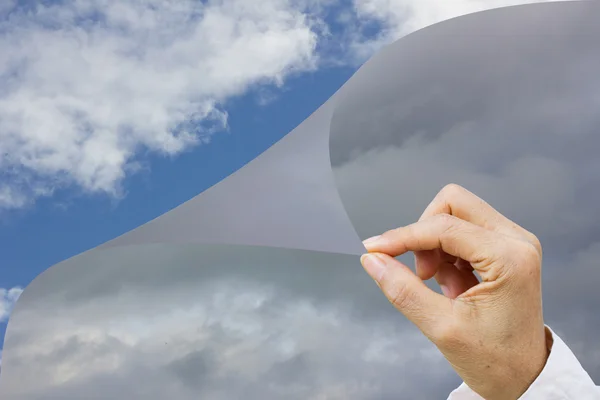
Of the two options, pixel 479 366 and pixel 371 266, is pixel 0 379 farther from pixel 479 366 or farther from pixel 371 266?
pixel 479 366

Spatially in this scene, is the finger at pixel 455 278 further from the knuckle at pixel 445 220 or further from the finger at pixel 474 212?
the knuckle at pixel 445 220

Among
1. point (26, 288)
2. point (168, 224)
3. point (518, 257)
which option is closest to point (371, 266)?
point (518, 257)

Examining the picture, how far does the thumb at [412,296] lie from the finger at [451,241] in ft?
0.19

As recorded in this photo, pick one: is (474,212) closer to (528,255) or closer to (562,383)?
(528,255)

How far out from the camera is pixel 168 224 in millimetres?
3381

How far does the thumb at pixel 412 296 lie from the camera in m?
1.82

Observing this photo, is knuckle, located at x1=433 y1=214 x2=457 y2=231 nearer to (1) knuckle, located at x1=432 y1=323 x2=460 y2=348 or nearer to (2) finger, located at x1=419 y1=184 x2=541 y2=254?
(2) finger, located at x1=419 y1=184 x2=541 y2=254

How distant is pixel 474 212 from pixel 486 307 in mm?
382

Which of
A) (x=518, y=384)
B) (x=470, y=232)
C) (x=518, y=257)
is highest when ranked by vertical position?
(x=470, y=232)

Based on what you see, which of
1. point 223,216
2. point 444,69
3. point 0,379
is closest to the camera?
point 223,216

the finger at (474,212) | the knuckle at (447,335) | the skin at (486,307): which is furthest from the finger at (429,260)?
the knuckle at (447,335)

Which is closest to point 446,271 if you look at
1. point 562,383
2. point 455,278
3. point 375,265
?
point 455,278

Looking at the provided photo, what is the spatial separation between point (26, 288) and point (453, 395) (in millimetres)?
2723

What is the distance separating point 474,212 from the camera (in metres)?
2.05
